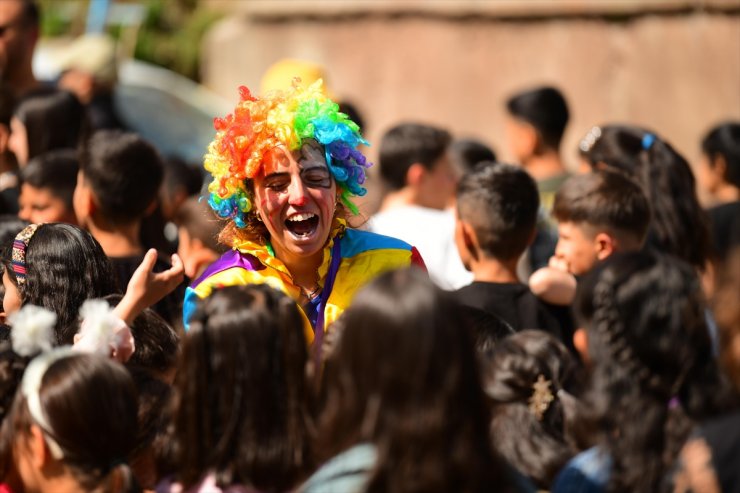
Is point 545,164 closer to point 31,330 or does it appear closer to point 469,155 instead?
point 469,155

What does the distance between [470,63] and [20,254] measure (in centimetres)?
698

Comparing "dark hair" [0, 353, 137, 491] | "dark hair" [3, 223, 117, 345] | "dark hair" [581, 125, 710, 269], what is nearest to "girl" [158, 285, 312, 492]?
"dark hair" [0, 353, 137, 491]

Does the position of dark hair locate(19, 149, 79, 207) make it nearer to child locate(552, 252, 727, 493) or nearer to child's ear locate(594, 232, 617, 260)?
child's ear locate(594, 232, 617, 260)

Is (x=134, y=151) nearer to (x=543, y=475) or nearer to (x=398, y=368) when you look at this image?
(x=543, y=475)

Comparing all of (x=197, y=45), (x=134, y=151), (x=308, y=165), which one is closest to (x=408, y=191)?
(x=134, y=151)

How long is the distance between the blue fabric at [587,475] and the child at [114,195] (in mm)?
2530

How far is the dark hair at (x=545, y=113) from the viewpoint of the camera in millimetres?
7492

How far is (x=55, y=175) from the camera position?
5922 millimetres

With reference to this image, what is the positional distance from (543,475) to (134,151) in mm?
2702

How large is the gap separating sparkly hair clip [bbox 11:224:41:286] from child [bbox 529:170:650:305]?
205 centimetres

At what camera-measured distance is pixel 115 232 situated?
555cm

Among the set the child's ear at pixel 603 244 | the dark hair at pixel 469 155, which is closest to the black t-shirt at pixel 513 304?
the child's ear at pixel 603 244

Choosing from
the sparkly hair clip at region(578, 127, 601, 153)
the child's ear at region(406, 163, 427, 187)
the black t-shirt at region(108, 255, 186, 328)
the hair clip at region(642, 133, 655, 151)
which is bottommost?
the black t-shirt at region(108, 255, 186, 328)

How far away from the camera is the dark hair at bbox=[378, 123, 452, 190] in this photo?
23.0 ft
